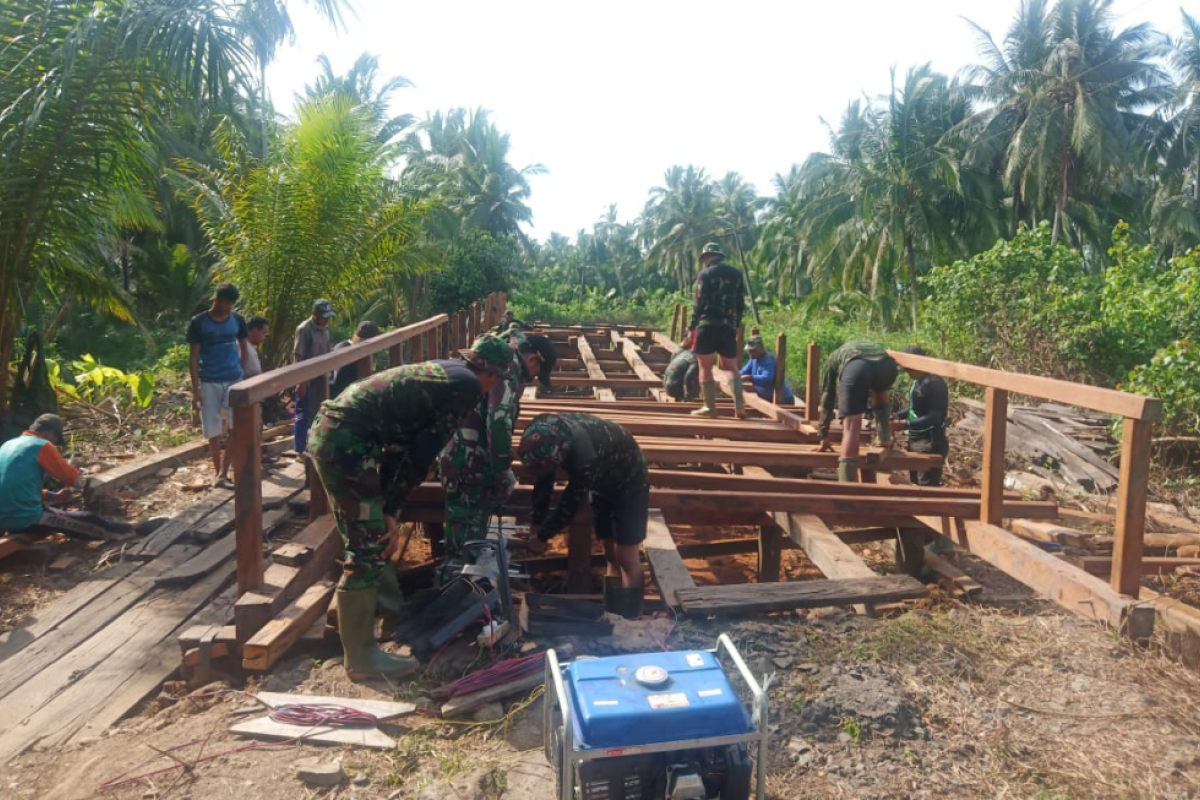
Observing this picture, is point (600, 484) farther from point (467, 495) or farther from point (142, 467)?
point (142, 467)

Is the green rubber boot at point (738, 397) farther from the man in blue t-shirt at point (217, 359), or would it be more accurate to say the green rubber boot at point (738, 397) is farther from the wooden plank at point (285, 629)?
the wooden plank at point (285, 629)

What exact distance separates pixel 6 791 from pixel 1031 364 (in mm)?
12957

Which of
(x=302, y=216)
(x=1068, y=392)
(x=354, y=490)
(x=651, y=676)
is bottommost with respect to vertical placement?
(x=651, y=676)

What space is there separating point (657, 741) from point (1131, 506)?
2574 mm

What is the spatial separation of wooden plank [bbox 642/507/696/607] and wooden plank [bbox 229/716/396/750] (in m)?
1.57

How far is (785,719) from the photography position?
309cm

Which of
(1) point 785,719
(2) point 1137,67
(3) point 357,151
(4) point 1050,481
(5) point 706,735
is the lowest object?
(4) point 1050,481

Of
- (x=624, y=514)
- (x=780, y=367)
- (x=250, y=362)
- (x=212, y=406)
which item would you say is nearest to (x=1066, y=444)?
(x=780, y=367)

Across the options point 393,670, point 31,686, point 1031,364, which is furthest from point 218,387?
point 1031,364

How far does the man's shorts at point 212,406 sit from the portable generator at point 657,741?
5.06 metres

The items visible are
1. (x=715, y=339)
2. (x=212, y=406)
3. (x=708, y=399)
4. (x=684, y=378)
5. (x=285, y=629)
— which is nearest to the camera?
(x=285, y=629)

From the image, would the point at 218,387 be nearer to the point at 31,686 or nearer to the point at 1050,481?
the point at 31,686

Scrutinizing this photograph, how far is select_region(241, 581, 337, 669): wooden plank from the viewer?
3518 mm

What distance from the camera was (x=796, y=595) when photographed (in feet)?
13.7
